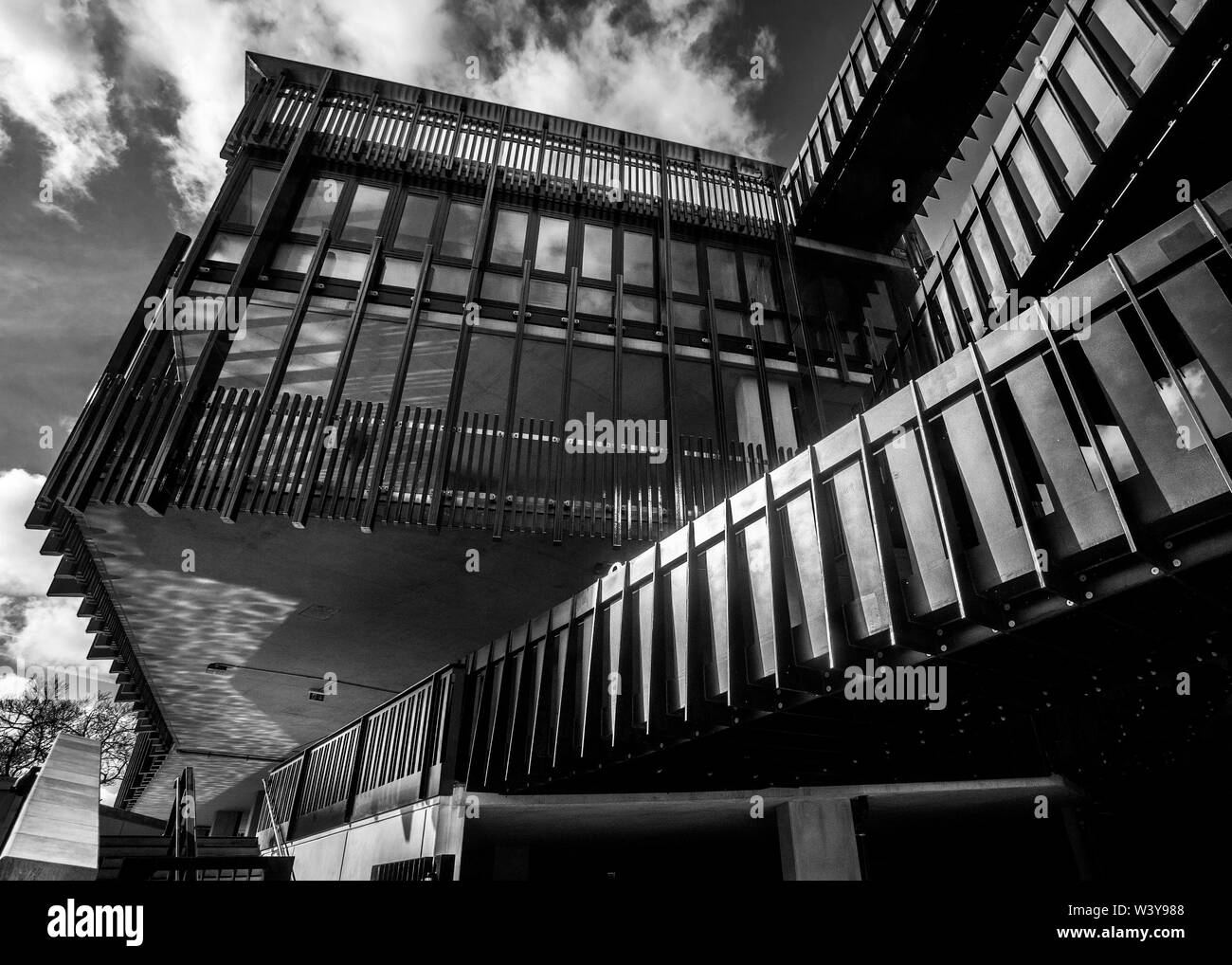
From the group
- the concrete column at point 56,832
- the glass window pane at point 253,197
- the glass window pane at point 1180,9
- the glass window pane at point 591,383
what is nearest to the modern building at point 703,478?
the glass window pane at point 1180,9

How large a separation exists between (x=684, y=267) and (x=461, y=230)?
189 inches

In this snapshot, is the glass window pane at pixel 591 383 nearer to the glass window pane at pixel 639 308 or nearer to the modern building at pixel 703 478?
the modern building at pixel 703 478

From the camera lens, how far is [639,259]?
1438 centimetres

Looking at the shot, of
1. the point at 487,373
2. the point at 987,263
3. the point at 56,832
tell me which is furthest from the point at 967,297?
the point at 56,832

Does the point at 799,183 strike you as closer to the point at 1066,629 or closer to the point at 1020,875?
the point at 1066,629

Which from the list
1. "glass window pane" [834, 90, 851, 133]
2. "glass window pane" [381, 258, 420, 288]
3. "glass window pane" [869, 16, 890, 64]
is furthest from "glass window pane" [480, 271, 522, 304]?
"glass window pane" [869, 16, 890, 64]

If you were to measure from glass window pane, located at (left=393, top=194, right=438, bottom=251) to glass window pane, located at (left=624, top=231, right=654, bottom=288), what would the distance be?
13.4 feet

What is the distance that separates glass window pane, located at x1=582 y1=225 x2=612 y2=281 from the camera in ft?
45.5

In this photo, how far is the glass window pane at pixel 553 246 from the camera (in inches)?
539

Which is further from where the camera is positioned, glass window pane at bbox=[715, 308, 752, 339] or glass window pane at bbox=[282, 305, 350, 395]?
glass window pane at bbox=[715, 308, 752, 339]

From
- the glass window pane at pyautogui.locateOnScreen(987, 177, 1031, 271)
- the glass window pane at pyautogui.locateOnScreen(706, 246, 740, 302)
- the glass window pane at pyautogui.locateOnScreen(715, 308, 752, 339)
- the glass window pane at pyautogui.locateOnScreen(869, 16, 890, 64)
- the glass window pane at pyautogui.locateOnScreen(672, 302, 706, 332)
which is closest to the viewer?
the glass window pane at pyautogui.locateOnScreen(987, 177, 1031, 271)

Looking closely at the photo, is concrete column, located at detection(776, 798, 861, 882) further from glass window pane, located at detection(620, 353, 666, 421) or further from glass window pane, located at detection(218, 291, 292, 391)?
glass window pane, located at detection(218, 291, 292, 391)
